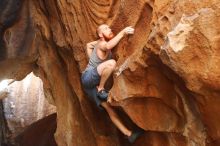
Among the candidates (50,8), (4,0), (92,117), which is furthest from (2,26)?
(92,117)

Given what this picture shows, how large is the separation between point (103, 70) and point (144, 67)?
2.43 feet

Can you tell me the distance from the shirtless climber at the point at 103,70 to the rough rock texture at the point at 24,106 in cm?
592

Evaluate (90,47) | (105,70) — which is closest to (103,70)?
(105,70)

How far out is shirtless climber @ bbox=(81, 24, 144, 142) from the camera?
4.63m

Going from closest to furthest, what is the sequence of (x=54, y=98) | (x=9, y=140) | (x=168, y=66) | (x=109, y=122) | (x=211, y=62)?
1. (x=211, y=62)
2. (x=168, y=66)
3. (x=109, y=122)
4. (x=54, y=98)
5. (x=9, y=140)

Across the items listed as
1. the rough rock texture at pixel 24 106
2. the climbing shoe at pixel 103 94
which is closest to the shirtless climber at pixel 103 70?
the climbing shoe at pixel 103 94

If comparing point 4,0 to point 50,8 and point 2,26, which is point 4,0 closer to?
point 2,26

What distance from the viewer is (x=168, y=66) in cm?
360

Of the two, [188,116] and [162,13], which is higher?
[162,13]

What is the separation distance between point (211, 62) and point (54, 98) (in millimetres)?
3670

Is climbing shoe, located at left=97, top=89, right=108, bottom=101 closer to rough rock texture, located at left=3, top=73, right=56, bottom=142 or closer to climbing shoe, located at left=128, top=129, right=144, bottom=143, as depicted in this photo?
climbing shoe, located at left=128, top=129, right=144, bottom=143

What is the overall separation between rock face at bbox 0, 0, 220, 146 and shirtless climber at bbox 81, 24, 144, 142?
0.37ft

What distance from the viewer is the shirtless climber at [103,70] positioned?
4629mm

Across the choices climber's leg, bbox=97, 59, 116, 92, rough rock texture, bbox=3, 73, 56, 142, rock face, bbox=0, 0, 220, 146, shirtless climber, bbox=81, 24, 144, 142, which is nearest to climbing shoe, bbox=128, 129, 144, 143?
shirtless climber, bbox=81, 24, 144, 142
